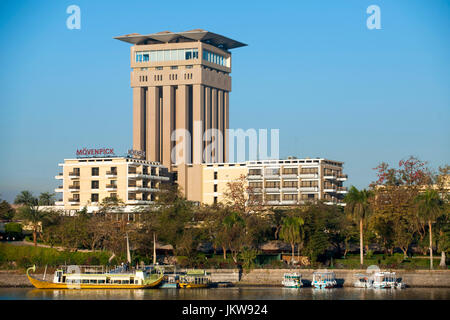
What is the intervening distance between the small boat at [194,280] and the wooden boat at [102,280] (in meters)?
2.89

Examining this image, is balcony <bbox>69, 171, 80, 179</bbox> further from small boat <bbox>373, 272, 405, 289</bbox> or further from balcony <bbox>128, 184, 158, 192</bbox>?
small boat <bbox>373, 272, 405, 289</bbox>

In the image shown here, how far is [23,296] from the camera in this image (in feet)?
300

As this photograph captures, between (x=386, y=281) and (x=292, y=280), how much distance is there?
12003mm

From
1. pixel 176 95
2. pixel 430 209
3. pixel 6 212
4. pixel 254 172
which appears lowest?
pixel 6 212

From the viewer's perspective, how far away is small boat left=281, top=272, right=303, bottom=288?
101500mm

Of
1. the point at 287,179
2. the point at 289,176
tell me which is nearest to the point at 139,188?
the point at 287,179

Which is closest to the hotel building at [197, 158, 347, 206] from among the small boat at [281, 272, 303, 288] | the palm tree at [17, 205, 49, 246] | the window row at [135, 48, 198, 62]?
the window row at [135, 48, 198, 62]

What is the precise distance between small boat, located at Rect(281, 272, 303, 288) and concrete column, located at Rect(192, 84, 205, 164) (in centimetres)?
7063

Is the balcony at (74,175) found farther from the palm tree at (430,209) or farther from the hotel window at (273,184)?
the palm tree at (430,209)

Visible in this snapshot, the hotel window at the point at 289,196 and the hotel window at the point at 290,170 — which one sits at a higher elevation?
the hotel window at the point at 290,170

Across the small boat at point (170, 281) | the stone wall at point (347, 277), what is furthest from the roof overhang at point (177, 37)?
the small boat at point (170, 281)

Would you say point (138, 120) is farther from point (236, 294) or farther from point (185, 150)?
point (236, 294)

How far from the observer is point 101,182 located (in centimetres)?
14950

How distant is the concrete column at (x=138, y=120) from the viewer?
17775cm
